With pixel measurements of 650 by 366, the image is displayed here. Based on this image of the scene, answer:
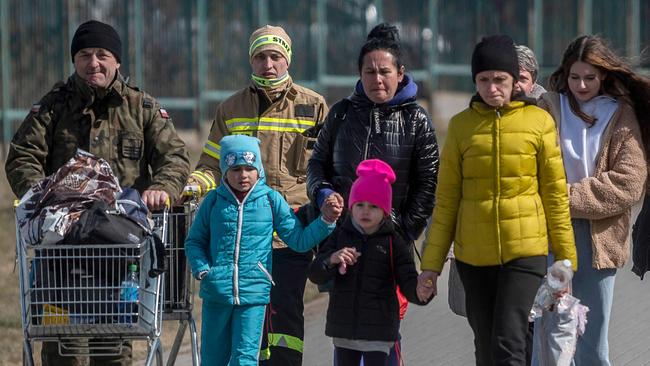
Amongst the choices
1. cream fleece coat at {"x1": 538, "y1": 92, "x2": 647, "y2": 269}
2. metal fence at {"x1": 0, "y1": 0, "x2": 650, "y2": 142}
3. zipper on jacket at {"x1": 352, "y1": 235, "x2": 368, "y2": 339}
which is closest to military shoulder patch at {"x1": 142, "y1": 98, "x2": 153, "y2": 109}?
zipper on jacket at {"x1": 352, "y1": 235, "x2": 368, "y2": 339}

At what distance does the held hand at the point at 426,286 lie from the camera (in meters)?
6.45

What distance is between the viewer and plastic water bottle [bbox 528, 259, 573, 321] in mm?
6312

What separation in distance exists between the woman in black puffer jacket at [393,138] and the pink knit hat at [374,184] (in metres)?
0.17

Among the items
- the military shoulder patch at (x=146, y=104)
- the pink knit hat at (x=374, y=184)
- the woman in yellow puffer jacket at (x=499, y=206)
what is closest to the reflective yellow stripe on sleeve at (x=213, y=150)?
the military shoulder patch at (x=146, y=104)

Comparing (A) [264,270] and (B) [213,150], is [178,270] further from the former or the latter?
(B) [213,150]

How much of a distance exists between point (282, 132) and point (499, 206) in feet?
5.73

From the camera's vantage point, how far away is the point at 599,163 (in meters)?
6.80

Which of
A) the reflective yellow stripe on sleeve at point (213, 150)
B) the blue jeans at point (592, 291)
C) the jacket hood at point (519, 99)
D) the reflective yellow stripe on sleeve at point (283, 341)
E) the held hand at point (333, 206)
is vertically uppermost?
the jacket hood at point (519, 99)

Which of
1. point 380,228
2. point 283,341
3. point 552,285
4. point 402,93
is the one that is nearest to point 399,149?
point 402,93

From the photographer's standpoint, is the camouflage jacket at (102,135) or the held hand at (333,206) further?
the camouflage jacket at (102,135)

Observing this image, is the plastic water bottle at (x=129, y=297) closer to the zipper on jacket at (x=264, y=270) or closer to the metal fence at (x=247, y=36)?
the zipper on jacket at (x=264, y=270)

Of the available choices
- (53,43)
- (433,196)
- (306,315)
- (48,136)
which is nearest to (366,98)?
(433,196)

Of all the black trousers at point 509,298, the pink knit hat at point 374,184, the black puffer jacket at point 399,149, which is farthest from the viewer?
the black puffer jacket at point 399,149

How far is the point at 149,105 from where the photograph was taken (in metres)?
7.55
